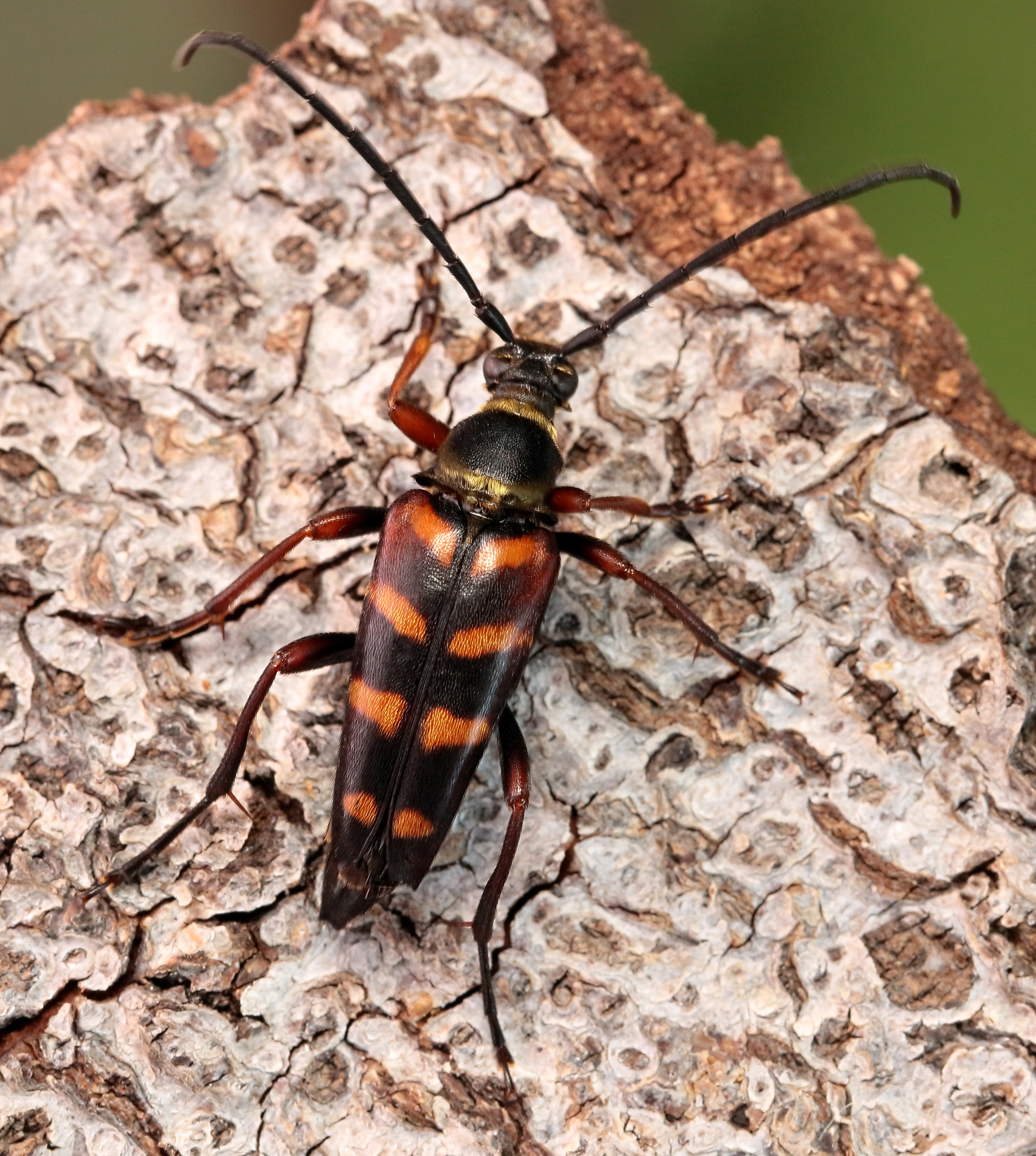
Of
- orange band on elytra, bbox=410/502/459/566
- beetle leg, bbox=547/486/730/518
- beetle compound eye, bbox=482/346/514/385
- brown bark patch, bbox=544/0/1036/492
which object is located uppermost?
brown bark patch, bbox=544/0/1036/492

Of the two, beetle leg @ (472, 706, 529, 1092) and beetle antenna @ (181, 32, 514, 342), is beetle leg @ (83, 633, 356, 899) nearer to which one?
beetle leg @ (472, 706, 529, 1092)

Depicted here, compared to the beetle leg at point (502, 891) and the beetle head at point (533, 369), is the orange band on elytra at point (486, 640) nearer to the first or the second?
the beetle leg at point (502, 891)

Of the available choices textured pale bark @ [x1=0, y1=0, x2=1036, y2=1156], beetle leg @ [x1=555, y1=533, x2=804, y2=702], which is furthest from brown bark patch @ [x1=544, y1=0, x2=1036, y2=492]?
beetle leg @ [x1=555, y1=533, x2=804, y2=702]

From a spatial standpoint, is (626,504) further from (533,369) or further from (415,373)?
(415,373)

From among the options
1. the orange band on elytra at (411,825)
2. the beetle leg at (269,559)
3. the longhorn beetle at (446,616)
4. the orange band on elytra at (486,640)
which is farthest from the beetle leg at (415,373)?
the orange band on elytra at (411,825)

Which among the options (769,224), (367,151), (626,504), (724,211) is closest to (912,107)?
→ (724,211)

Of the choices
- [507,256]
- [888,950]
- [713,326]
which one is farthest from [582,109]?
[888,950]
